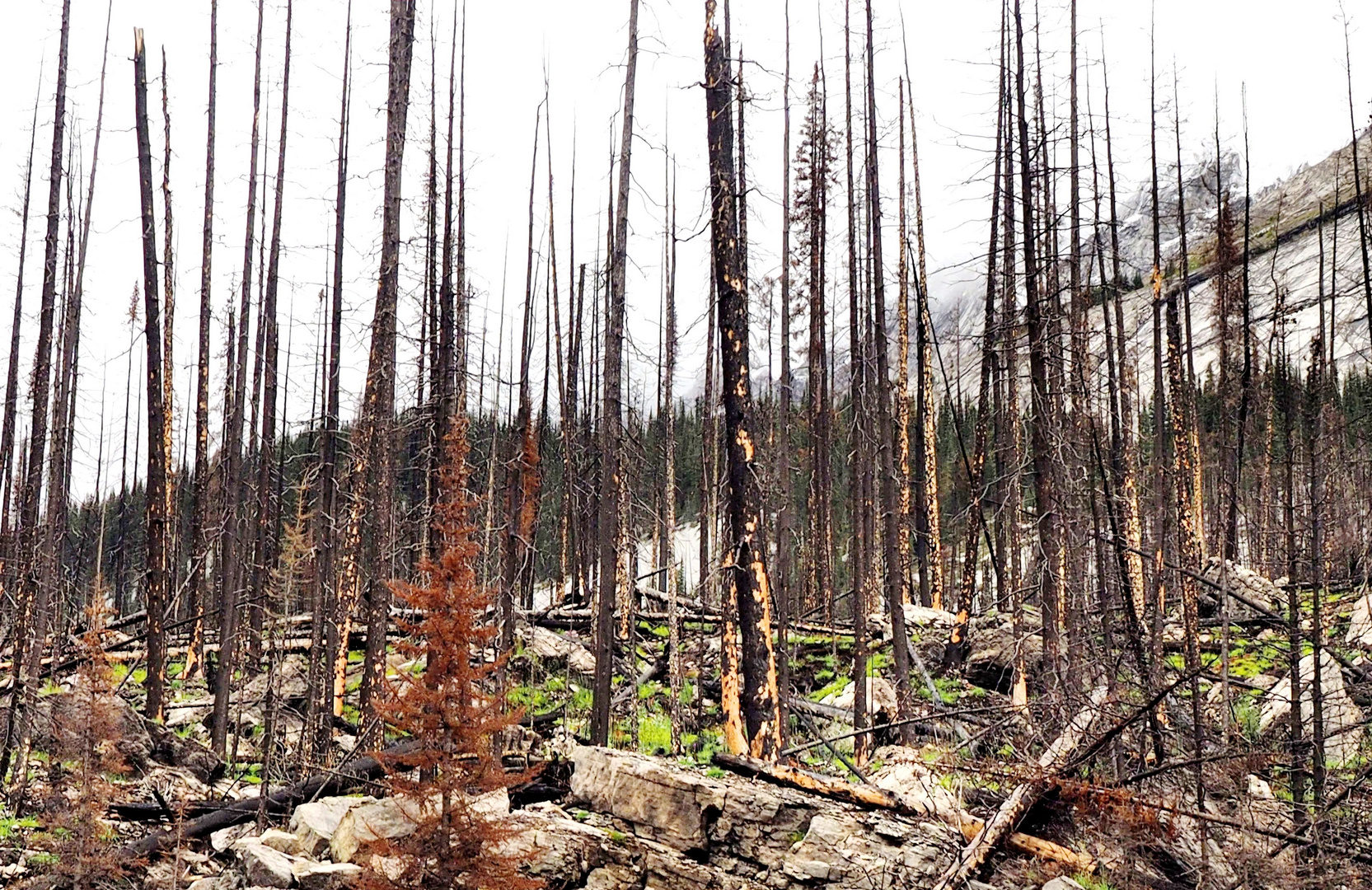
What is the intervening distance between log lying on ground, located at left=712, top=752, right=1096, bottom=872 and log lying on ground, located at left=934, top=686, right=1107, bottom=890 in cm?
21

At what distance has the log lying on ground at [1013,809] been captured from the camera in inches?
277

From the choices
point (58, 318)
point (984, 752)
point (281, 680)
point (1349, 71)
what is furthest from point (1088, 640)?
point (58, 318)

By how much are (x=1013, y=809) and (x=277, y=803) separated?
7.53 meters

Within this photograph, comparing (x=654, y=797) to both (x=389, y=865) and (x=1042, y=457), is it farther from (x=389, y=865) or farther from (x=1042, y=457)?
(x=1042, y=457)

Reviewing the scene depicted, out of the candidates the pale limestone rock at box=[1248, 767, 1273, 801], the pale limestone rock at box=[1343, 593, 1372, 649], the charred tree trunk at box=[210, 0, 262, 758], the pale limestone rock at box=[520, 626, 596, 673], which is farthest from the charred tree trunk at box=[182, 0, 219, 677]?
the pale limestone rock at box=[1343, 593, 1372, 649]

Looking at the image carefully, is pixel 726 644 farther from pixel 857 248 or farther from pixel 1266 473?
pixel 1266 473

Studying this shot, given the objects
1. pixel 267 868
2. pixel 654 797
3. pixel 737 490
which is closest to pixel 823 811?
pixel 654 797

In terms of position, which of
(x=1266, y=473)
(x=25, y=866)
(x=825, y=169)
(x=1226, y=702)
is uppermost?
(x=825, y=169)

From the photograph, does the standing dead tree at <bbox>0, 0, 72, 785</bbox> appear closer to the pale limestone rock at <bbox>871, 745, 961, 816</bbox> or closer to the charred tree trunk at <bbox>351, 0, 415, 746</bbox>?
the charred tree trunk at <bbox>351, 0, 415, 746</bbox>

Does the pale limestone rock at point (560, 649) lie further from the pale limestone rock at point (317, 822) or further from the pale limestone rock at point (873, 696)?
the pale limestone rock at point (317, 822)

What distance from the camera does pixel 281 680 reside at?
17719mm

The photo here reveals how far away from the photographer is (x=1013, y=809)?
25.5 feet

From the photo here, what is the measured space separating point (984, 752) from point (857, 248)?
1127cm

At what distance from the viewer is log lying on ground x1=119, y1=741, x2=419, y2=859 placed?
9.15 meters
